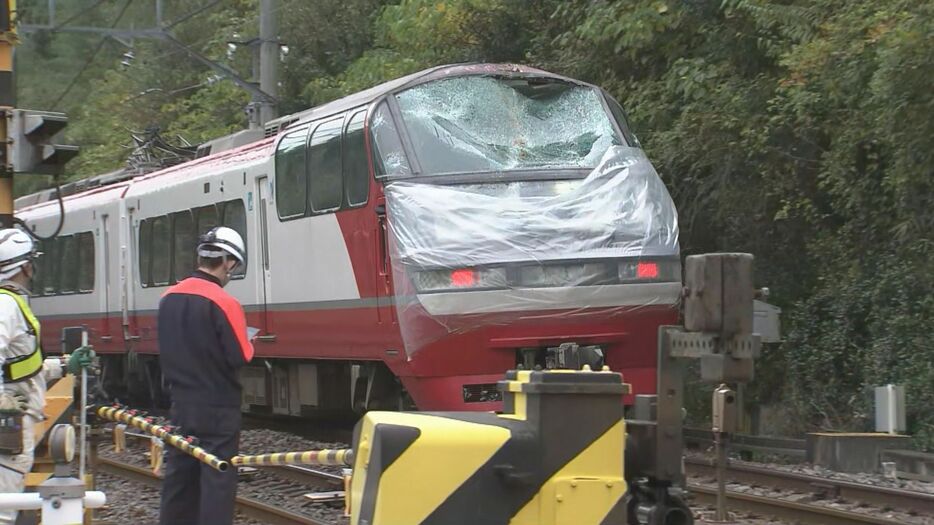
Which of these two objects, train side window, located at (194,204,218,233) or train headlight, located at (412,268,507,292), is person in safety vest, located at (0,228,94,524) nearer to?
train headlight, located at (412,268,507,292)

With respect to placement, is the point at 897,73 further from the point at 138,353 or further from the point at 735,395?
the point at 138,353

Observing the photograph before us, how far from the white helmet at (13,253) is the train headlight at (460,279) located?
12.8ft

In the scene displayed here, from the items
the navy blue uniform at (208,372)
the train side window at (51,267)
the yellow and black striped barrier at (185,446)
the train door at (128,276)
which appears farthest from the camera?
the train side window at (51,267)

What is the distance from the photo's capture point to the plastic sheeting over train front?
32.9 feet

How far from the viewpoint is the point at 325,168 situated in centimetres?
1160

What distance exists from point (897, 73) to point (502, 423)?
28.3ft

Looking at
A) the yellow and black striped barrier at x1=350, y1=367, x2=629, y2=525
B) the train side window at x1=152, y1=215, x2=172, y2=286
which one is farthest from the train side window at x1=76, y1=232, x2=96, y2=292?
the yellow and black striped barrier at x1=350, y1=367, x2=629, y2=525

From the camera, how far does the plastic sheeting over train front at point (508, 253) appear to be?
395 inches

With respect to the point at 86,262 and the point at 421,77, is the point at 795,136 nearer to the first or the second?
the point at 421,77

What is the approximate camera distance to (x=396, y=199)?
34.1ft

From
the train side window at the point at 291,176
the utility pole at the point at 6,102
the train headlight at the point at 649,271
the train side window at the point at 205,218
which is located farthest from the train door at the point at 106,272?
the train headlight at the point at 649,271

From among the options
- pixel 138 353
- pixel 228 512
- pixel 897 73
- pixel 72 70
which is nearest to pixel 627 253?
pixel 897 73

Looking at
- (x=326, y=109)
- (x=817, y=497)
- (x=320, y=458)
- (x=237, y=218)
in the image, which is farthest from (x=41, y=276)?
(x=320, y=458)

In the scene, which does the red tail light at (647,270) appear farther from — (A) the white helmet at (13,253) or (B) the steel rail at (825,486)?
(A) the white helmet at (13,253)
